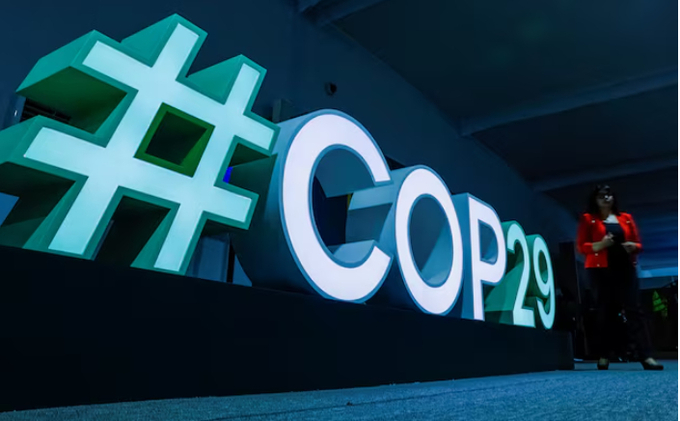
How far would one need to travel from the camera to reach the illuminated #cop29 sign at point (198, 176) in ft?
Result: 4.32

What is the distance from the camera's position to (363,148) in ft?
7.38

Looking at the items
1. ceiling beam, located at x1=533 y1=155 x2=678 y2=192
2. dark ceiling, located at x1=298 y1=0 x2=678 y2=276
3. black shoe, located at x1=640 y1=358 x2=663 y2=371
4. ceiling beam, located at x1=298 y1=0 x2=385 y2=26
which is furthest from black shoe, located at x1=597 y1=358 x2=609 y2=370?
ceiling beam, located at x1=533 y1=155 x2=678 y2=192

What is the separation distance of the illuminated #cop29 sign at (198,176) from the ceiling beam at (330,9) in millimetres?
1764

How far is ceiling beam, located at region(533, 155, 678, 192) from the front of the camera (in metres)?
6.59

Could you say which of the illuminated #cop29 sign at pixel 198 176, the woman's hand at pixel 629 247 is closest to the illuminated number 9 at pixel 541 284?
the woman's hand at pixel 629 247

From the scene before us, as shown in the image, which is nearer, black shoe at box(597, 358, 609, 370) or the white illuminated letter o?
the white illuminated letter o

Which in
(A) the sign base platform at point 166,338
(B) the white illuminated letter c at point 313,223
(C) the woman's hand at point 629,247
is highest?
(C) the woman's hand at point 629,247

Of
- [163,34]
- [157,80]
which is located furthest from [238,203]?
[163,34]

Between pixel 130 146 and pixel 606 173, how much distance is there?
687 centimetres

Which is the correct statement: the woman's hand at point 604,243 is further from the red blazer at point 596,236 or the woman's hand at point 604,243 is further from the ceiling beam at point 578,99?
the ceiling beam at point 578,99

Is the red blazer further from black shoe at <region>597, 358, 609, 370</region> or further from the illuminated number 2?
black shoe at <region>597, 358, 609, 370</region>

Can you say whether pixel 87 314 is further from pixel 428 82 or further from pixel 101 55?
pixel 428 82

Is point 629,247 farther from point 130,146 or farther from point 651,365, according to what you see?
point 130,146

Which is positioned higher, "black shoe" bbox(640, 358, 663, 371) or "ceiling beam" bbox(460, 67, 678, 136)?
"ceiling beam" bbox(460, 67, 678, 136)
